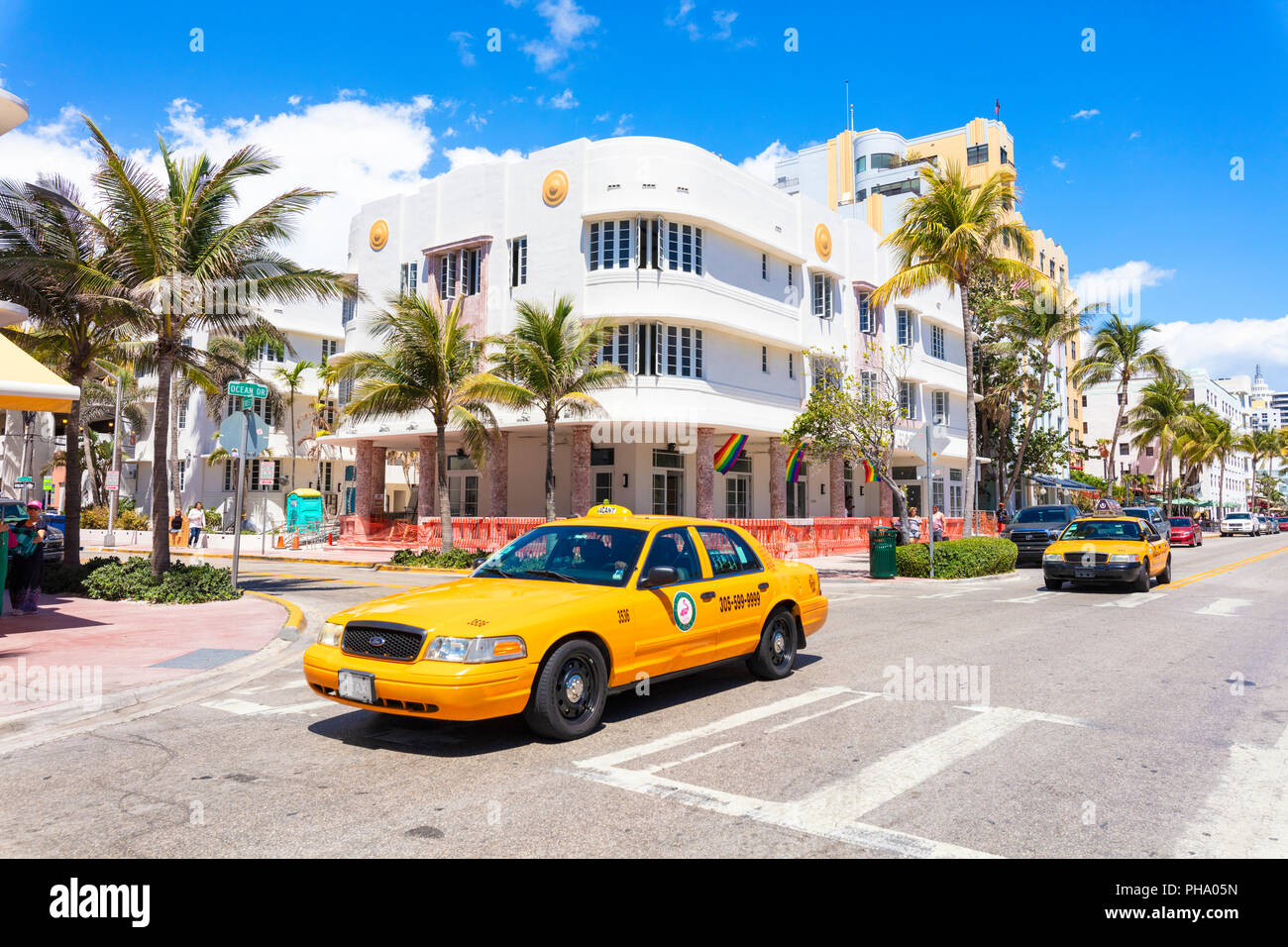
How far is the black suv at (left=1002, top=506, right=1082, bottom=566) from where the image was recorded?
82.8ft

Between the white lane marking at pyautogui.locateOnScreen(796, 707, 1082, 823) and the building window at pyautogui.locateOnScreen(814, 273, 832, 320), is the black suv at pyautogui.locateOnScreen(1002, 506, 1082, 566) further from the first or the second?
the white lane marking at pyautogui.locateOnScreen(796, 707, 1082, 823)

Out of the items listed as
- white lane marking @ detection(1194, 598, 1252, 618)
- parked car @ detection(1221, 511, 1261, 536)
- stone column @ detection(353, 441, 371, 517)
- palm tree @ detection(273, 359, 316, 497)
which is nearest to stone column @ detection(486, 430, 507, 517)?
stone column @ detection(353, 441, 371, 517)

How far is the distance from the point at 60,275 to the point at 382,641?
1286cm

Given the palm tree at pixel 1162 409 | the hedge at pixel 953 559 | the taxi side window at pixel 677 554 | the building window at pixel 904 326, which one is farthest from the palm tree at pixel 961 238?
the palm tree at pixel 1162 409

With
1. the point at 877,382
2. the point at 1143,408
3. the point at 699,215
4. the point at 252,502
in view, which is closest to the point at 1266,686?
the point at 699,215

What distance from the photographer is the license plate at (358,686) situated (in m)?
5.55

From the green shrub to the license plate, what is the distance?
17.9 m

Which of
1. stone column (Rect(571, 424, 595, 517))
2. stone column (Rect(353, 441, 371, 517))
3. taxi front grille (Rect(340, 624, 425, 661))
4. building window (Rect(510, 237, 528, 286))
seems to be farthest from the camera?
stone column (Rect(353, 441, 371, 517))

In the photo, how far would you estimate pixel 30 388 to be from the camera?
9672 millimetres

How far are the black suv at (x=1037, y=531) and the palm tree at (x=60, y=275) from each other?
74.5 ft

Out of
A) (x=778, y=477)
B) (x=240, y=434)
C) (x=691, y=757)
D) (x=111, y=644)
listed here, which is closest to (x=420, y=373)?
(x=240, y=434)

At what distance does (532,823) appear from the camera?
4.28 m

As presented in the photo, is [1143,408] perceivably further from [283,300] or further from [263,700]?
[263,700]

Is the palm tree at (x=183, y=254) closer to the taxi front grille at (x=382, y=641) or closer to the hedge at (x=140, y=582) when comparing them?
the hedge at (x=140, y=582)
